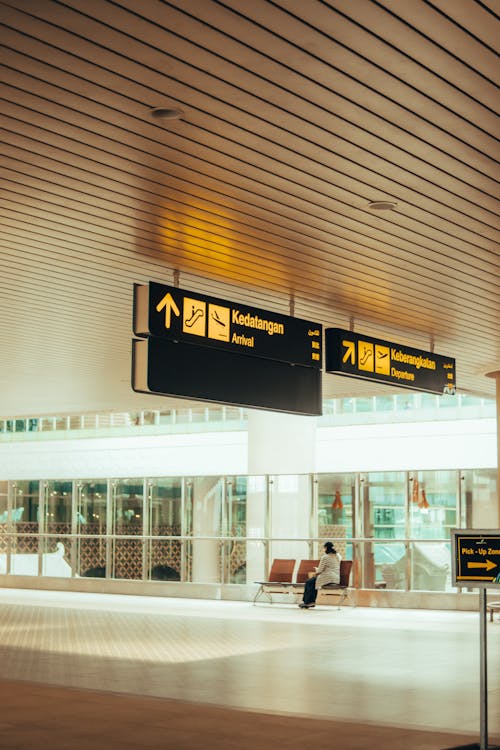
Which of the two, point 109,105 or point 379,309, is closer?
point 109,105

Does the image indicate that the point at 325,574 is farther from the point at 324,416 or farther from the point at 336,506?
the point at 324,416

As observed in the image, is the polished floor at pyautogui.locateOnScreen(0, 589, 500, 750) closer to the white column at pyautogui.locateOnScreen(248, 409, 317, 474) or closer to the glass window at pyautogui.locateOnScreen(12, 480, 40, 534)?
the white column at pyautogui.locateOnScreen(248, 409, 317, 474)

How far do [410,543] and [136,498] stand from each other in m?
7.74

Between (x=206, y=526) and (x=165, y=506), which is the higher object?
(x=165, y=506)

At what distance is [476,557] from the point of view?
7.09 meters

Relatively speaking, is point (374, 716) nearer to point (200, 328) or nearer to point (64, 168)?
point (200, 328)

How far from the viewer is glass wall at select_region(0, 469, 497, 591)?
21875mm

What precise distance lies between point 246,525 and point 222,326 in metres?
13.9

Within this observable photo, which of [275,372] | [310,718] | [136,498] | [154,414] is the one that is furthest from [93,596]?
[310,718]

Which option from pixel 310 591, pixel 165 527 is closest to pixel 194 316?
pixel 310 591

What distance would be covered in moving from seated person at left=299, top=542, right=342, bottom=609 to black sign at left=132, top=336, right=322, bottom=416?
897 cm

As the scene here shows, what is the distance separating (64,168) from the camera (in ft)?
26.3

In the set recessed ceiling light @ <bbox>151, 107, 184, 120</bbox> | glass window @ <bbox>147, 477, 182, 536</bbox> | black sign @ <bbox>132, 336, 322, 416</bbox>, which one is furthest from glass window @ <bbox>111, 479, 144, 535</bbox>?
recessed ceiling light @ <bbox>151, 107, 184, 120</bbox>

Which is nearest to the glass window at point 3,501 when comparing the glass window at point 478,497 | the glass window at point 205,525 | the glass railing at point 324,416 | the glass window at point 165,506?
the glass railing at point 324,416
